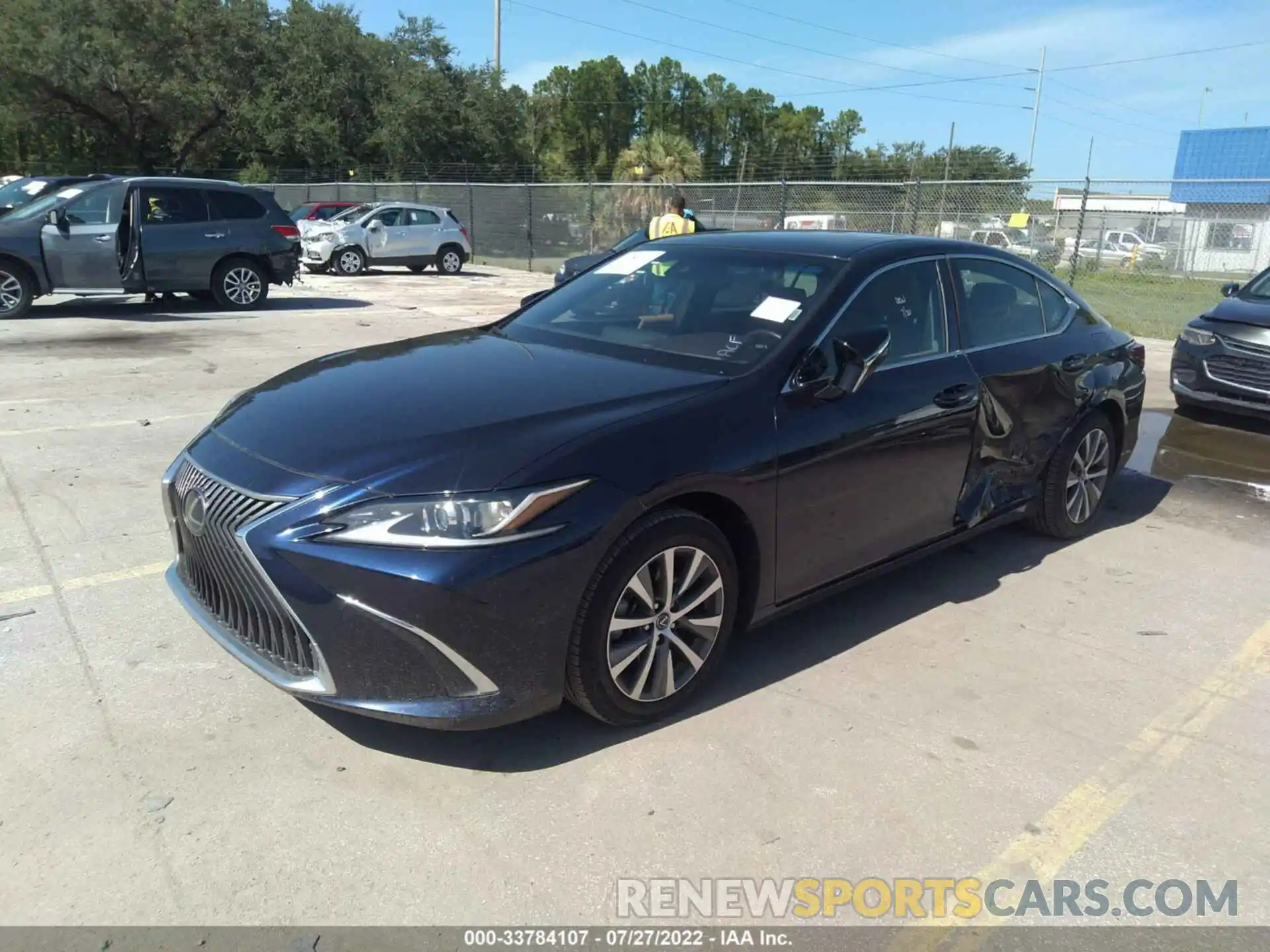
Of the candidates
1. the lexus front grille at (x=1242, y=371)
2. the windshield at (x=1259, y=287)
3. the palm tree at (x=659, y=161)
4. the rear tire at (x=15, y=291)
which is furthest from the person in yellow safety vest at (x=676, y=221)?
the palm tree at (x=659, y=161)

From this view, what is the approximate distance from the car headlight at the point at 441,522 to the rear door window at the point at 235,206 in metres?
12.1

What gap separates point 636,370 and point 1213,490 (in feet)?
16.0

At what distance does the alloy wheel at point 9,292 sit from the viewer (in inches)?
481

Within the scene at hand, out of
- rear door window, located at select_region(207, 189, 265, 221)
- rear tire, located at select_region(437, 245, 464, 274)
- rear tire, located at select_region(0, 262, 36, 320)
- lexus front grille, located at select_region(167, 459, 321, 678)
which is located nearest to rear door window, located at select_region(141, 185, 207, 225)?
rear door window, located at select_region(207, 189, 265, 221)

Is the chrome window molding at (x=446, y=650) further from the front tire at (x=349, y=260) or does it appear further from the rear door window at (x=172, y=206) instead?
the front tire at (x=349, y=260)

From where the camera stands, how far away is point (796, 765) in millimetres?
3166

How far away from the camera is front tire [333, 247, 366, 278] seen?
21344 mm

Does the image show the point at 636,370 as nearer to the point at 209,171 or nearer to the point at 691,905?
the point at 691,905

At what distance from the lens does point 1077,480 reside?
5293 millimetres

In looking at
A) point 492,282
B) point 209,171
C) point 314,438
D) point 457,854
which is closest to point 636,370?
point 314,438

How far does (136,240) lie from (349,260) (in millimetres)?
9093

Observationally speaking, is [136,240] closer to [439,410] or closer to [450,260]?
[450,260]

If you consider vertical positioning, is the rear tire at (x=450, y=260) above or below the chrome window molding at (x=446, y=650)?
above
